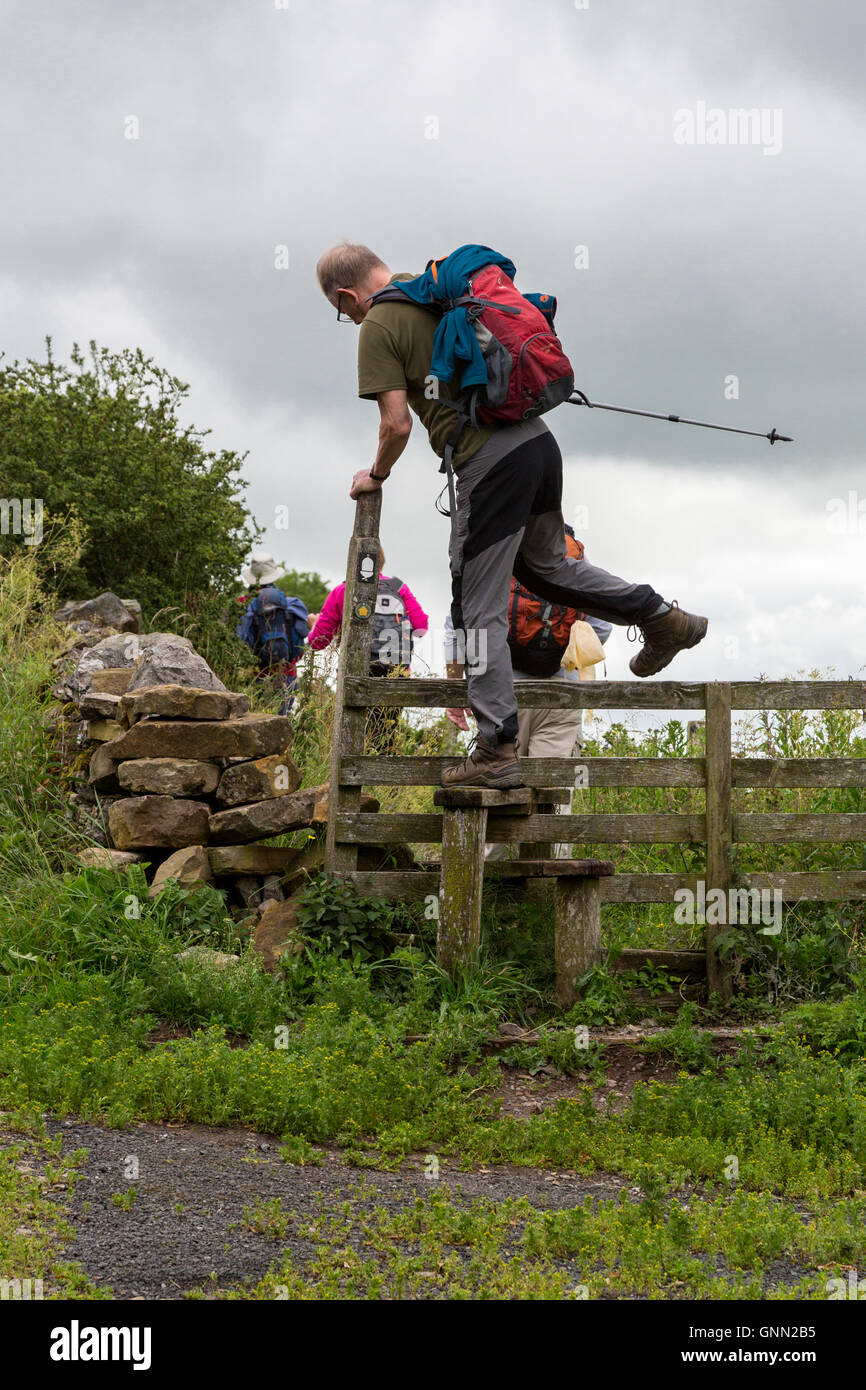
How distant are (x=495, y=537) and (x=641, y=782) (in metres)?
1.66

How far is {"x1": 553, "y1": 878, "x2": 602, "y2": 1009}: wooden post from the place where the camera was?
666 centimetres

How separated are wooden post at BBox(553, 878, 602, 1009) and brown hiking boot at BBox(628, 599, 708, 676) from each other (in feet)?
4.21

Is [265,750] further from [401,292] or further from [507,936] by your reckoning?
[401,292]

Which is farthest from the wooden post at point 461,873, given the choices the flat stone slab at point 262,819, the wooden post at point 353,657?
the flat stone slab at point 262,819

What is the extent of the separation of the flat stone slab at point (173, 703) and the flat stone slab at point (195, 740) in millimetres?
49

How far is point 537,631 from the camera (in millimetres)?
7562

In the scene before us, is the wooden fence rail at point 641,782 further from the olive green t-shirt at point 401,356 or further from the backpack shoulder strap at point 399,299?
the backpack shoulder strap at point 399,299

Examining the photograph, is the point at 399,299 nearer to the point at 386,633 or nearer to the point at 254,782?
the point at 254,782

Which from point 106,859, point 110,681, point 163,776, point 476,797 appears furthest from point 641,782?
point 110,681

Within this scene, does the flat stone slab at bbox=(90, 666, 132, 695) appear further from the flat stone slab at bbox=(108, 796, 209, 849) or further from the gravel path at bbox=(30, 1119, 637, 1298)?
the gravel path at bbox=(30, 1119, 637, 1298)
